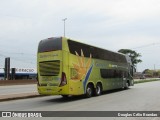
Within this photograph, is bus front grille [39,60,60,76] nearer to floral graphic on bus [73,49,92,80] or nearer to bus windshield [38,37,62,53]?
bus windshield [38,37,62,53]

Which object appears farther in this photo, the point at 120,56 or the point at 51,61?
the point at 120,56

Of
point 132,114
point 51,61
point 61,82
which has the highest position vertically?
point 51,61

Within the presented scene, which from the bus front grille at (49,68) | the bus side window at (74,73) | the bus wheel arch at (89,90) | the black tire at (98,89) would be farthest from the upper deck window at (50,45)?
the black tire at (98,89)

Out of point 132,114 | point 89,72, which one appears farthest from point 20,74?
point 132,114

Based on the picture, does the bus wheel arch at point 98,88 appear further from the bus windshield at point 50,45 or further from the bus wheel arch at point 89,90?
the bus windshield at point 50,45

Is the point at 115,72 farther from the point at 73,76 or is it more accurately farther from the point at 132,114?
the point at 132,114

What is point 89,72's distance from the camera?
68.2 feet

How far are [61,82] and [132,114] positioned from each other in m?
6.21

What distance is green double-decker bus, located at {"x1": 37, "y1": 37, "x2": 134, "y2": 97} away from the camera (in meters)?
17.7

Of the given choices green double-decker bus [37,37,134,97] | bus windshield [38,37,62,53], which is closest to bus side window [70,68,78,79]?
green double-decker bus [37,37,134,97]

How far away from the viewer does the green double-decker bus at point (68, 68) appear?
17.7m

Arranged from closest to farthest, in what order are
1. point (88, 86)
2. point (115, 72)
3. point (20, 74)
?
point (88, 86) < point (115, 72) < point (20, 74)

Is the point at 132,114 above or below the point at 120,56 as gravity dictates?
below

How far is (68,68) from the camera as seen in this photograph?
18062 millimetres
